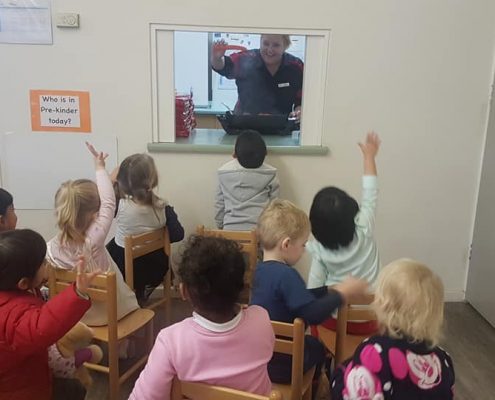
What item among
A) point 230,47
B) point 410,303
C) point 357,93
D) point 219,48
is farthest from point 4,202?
point 230,47

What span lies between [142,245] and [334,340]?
1.02 m

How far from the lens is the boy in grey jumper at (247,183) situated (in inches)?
112

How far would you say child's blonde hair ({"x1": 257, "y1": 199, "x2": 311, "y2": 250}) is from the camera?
1.71m

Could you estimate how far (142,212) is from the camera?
2.60m

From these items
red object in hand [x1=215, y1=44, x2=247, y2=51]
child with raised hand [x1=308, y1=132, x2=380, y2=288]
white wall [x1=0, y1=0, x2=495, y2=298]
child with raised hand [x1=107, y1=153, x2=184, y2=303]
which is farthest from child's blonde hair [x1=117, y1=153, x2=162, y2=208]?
red object in hand [x1=215, y1=44, x2=247, y2=51]

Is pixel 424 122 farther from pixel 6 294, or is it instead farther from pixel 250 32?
pixel 6 294

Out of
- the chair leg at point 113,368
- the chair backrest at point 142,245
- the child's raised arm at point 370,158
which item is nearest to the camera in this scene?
the chair leg at point 113,368

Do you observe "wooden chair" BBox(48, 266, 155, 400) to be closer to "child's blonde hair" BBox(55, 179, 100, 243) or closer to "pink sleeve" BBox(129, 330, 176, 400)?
"child's blonde hair" BBox(55, 179, 100, 243)

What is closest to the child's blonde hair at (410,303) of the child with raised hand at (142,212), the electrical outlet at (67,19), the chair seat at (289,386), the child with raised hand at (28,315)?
the chair seat at (289,386)

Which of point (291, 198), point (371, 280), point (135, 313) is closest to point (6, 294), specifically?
point (135, 313)

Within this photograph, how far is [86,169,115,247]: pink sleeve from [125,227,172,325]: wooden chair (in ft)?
0.47

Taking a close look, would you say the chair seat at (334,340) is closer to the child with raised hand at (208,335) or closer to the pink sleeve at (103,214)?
the child with raised hand at (208,335)

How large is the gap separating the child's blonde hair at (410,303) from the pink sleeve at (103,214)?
129 cm

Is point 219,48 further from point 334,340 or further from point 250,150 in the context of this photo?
point 334,340
